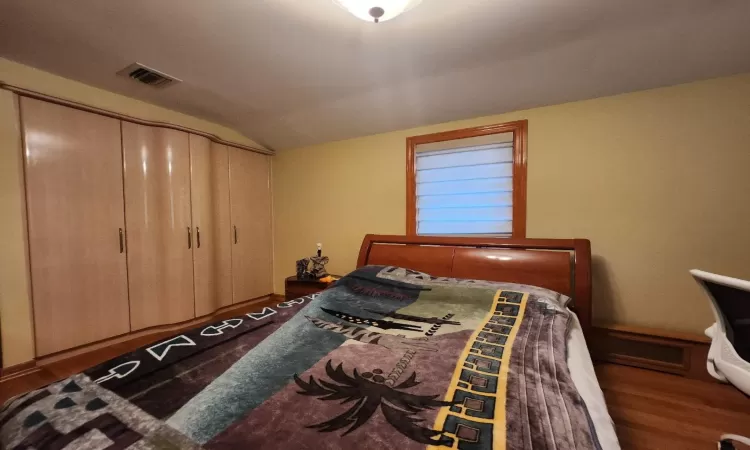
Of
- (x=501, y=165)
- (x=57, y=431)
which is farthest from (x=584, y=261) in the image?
(x=57, y=431)

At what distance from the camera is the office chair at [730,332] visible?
3.59 ft

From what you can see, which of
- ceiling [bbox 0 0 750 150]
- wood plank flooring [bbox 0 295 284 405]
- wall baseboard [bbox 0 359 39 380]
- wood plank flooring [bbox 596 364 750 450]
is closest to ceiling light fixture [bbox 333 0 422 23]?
ceiling [bbox 0 0 750 150]

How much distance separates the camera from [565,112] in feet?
7.46

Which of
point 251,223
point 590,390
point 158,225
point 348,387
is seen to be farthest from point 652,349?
point 158,225

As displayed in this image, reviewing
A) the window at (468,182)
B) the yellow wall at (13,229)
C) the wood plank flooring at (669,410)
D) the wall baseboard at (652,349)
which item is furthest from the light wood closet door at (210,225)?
the wall baseboard at (652,349)

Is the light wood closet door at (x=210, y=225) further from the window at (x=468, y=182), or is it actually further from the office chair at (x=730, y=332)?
the office chair at (x=730, y=332)

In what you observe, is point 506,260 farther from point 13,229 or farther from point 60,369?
point 13,229

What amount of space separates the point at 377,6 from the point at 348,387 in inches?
65.8

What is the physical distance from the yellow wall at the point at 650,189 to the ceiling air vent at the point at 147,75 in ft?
8.50

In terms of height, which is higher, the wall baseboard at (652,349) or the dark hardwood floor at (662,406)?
the wall baseboard at (652,349)

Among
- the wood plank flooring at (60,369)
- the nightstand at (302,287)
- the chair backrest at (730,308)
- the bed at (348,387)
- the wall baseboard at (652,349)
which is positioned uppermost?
the chair backrest at (730,308)

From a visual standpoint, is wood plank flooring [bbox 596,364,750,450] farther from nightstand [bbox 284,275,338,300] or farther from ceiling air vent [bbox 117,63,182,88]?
ceiling air vent [bbox 117,63,182,88]

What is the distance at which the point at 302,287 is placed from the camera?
2863 mm

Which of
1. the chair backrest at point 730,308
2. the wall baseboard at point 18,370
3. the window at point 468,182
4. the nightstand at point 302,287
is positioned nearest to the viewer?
the chair backrest at point 730,308
